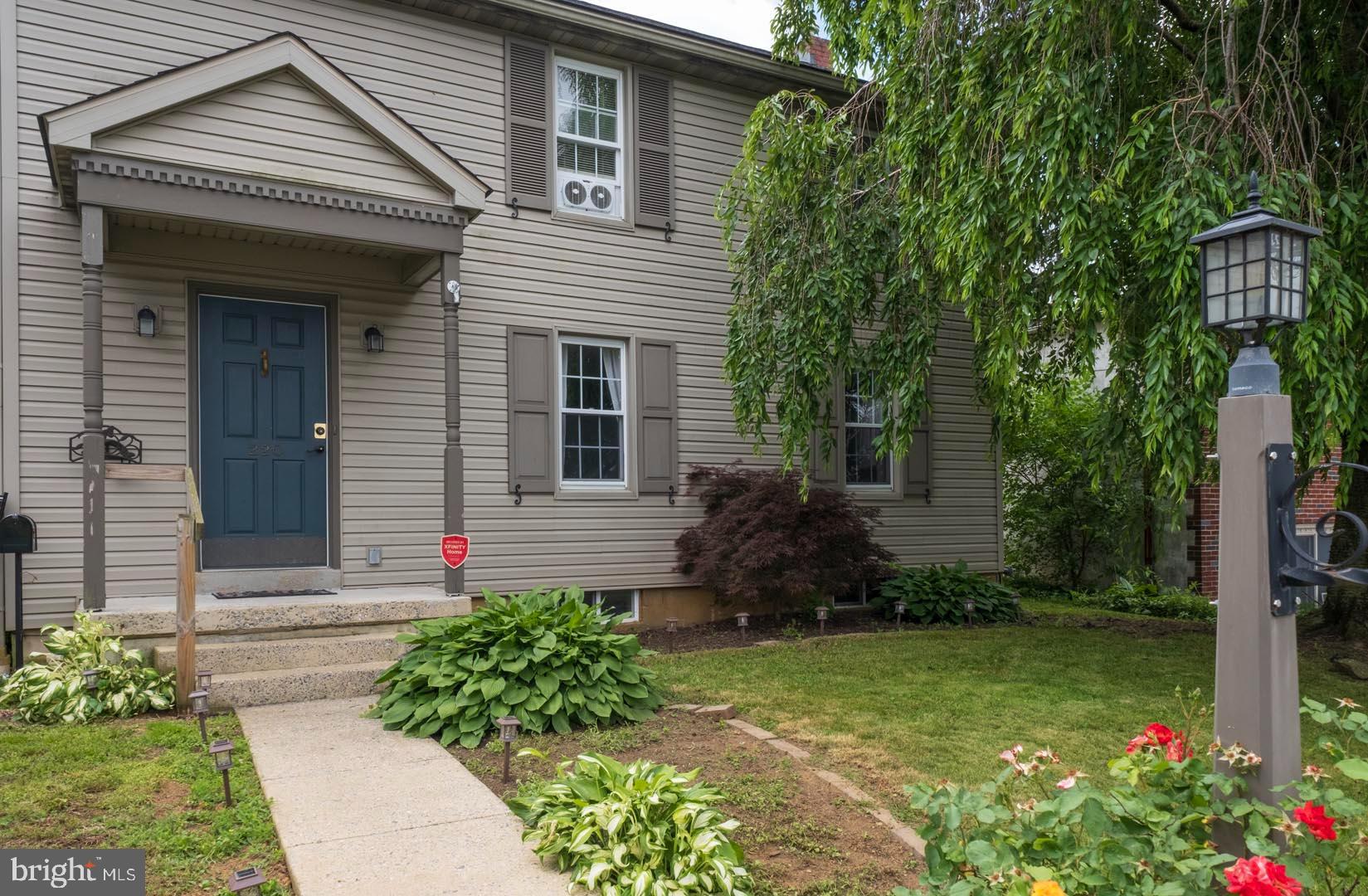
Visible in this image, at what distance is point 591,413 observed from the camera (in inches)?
345

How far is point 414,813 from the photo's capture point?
376cm

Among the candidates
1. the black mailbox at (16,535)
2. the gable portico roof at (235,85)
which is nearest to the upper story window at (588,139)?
the gable portico roof at (235,85)

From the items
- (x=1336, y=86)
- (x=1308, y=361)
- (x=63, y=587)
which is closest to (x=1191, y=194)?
(x=1308, y=361)

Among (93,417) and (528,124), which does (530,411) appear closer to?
(528,124)

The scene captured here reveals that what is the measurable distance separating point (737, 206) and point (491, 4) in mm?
2714

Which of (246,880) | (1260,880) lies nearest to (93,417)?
(246,880)

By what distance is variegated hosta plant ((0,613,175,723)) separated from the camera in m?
5.26

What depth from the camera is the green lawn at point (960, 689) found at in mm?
4668

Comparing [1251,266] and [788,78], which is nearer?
[1251,266]

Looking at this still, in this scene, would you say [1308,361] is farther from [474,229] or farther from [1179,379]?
[474,229]

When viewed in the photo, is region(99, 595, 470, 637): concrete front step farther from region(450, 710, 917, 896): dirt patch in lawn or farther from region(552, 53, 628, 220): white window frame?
region(552, 53, 628, 220): white window frame

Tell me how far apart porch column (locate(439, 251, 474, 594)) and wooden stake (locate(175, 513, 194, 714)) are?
70.2 inches

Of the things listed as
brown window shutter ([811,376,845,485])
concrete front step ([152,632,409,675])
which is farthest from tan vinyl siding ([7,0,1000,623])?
concrete front step ([152,632,409,675])

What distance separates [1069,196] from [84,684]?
6.16m
